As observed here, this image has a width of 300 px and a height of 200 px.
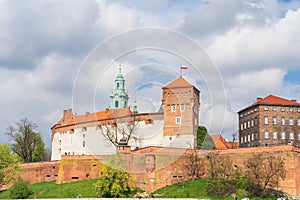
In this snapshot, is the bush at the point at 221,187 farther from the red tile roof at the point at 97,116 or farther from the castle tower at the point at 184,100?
the red tile roof at the point at 97,116

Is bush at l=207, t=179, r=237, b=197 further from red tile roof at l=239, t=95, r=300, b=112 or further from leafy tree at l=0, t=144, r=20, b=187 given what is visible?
leafy tree at l=0, t=144, r=20, b=187

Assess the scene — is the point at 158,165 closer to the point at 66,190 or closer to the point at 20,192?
the point at 66,190

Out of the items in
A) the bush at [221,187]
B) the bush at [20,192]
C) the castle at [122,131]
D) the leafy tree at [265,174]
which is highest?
the castle at [122,131]

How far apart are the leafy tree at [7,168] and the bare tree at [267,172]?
25359mm

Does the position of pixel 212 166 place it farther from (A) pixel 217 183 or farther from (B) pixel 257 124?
(B) pixel 257 124

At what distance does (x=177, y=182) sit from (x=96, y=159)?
918 cm

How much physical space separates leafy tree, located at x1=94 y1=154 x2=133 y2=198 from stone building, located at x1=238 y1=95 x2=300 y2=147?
71.0ft

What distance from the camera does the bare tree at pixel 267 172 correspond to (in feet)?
128

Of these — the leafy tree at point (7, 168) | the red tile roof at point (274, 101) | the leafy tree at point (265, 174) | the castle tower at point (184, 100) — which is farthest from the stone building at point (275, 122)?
the leafy tree at point (7, 168)

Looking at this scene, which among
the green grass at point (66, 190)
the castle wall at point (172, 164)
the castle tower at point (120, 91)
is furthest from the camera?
the green grass at point (66, 190)

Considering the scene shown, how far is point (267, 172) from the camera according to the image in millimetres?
39375

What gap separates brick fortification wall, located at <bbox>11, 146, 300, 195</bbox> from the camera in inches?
1583

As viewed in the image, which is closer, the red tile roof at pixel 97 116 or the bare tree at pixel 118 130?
the red tile roof at pixel 97 116

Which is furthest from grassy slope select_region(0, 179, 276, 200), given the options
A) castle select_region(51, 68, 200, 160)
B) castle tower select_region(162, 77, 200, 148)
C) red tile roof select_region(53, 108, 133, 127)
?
red tile roof select_region(53, 108, 133, 127)
